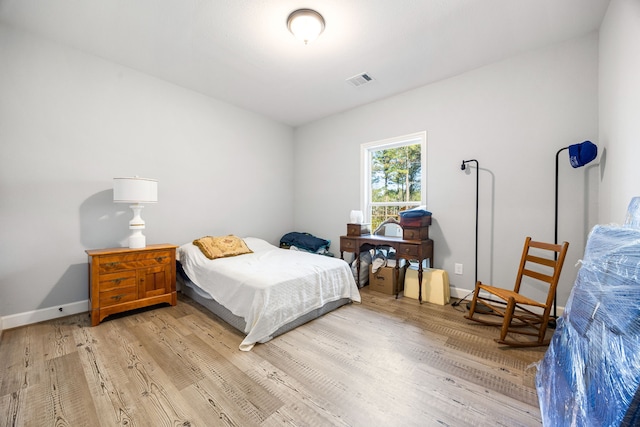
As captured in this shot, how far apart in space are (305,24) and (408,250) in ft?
8.09

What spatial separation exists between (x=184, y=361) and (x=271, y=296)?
28.8 inches

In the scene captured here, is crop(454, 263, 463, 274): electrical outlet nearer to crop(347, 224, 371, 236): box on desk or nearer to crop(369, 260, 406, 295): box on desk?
crop(369, 260, 406, 295): box on desk

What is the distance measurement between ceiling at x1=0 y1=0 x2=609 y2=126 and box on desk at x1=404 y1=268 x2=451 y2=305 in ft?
7.73

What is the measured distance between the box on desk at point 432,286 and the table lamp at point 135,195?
10.1 ft

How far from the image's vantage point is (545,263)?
2.15m

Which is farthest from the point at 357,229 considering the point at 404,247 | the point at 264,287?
the point at 264,287

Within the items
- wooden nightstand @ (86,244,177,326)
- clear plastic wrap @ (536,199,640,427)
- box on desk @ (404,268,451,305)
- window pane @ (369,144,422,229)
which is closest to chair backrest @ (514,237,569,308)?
clear plastic wrap @ (536,199,640,427)

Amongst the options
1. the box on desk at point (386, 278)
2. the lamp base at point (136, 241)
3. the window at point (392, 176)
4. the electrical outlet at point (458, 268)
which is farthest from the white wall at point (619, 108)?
the lamp base at point (136, 241)

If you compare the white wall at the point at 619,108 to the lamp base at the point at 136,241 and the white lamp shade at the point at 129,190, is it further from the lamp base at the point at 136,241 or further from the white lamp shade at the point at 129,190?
the lamp base at the point at 136,241

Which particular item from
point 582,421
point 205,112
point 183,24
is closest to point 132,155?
point 205,112

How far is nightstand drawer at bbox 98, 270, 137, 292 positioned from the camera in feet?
7.70

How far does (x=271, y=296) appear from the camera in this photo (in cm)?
209

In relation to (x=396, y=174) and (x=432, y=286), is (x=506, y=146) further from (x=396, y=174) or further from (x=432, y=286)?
(x=432, y=286)

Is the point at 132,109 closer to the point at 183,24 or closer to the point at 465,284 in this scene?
the point at 183,24
